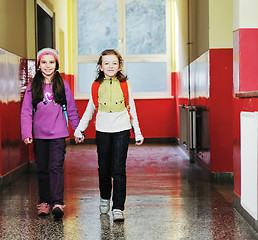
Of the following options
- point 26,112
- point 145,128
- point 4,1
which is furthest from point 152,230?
point 145,128

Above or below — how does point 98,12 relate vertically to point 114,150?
above

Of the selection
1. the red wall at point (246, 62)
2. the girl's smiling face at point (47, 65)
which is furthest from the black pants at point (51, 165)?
the red wall at point (246, 62)

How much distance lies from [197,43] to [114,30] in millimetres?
3845

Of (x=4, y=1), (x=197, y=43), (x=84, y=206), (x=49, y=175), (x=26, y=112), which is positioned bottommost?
(x=84, y=206)

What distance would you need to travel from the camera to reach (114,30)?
8906 mm

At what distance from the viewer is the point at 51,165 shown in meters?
3.31

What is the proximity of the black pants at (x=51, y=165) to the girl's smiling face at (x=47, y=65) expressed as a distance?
46 cm

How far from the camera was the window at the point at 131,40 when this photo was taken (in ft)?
29.1

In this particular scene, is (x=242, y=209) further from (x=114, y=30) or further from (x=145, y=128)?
(x=114, y=30)

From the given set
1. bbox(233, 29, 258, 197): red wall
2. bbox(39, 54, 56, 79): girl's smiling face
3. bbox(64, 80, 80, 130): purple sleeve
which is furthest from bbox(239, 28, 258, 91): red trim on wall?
bbox(39, 54, 56, 79): girl's smiling face

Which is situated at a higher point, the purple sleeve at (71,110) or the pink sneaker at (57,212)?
the purple sleeve at (71,110)

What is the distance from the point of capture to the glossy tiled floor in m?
2.82

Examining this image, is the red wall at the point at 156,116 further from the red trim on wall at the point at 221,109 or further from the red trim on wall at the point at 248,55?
the red trim on wall at the point at 248,55

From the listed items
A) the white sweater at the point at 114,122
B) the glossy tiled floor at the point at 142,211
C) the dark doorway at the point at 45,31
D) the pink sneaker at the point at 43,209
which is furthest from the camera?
the dark doorway at the point at 45,31
